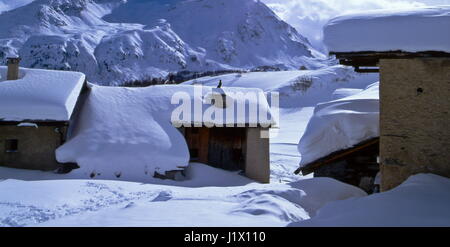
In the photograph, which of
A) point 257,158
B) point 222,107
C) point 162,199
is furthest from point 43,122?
point 162,199

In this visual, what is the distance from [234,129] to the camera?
19812mm

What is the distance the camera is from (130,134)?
17.7 metres

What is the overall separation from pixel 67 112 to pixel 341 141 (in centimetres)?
1127

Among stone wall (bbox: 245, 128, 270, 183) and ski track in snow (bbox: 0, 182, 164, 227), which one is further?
stone wall (bbox: 245, 128, 270, 183)

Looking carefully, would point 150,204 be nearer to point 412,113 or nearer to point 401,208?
point 401,208

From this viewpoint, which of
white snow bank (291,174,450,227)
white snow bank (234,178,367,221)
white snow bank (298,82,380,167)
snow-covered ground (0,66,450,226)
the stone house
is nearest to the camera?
white snow bank (291,174,450,227)

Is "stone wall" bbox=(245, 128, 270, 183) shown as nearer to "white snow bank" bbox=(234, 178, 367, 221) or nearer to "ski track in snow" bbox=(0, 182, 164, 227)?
"ski track in snow" bbox=(0, 182, 164, 227)

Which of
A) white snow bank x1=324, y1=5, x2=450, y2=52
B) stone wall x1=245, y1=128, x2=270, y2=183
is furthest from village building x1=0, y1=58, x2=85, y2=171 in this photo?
white snow bank x1=324, y1=5, x2=450, y2=52

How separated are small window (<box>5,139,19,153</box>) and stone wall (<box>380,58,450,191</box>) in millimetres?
15037

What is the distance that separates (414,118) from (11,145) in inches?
627

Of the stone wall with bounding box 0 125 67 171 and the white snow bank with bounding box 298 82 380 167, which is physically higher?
the white snow bank with bounding box 298 82 380 167

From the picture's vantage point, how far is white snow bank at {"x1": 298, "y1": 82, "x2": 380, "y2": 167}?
10984mm

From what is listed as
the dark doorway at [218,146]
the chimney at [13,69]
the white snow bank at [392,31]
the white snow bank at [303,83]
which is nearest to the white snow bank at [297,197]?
the white snow bank at [392,31]

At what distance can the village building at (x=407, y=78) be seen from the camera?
651 cm
